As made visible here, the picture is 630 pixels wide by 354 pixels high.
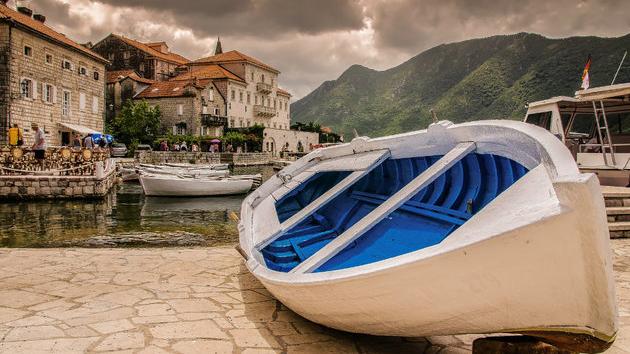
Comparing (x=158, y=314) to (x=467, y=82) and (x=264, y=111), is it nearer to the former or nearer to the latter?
(x=264, y=111)

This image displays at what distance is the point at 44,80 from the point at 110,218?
75.3ft

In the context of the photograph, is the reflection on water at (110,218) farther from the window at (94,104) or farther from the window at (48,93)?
the window at (94,104)

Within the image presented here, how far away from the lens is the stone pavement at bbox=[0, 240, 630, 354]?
3.18 m

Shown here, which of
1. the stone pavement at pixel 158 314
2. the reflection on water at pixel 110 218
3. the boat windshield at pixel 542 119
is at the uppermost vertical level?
the boat windshield at pixel 542 119

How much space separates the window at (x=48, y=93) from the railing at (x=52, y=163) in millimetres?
16007

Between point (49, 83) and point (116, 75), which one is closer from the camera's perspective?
point (49, 83)

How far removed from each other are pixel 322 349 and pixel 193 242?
6.78m

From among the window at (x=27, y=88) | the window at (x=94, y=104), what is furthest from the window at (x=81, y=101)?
the window at (x=27, y=88)

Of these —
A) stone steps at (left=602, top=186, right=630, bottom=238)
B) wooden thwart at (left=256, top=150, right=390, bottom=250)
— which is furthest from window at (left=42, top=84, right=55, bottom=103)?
stone steps at (left=602, top=186, right=630, bottom=238)

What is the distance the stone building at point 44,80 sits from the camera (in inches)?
1083

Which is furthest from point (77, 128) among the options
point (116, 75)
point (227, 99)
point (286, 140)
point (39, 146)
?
point (286, 140)

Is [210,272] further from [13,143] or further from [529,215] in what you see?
[13,143]

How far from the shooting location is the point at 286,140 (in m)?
59.3

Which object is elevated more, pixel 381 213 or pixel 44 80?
pixel 44 80
